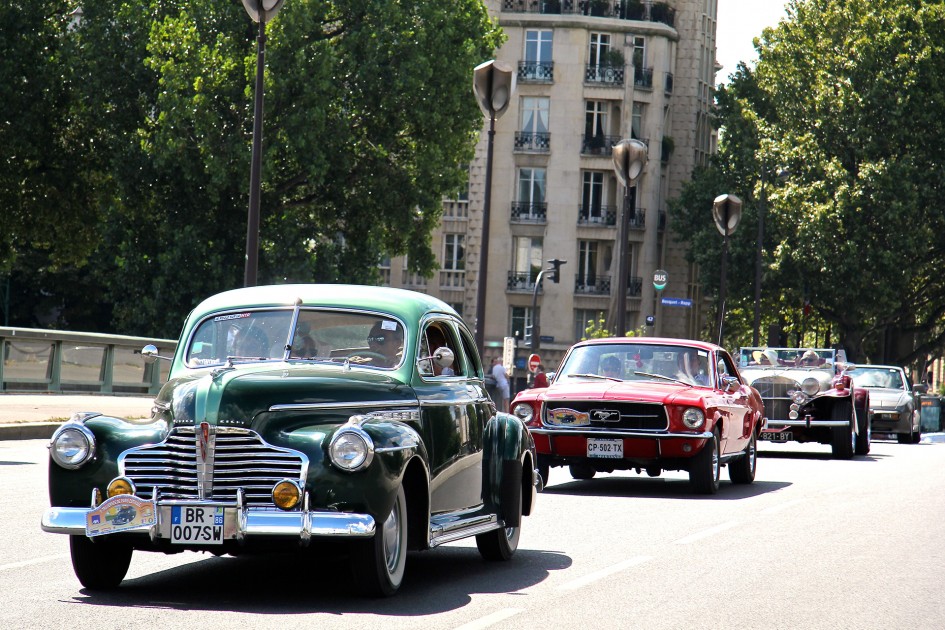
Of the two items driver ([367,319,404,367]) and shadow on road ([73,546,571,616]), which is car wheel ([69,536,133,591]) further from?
driver ([367,319,404,367])

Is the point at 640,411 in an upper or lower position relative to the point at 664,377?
lower

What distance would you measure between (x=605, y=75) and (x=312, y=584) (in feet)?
229

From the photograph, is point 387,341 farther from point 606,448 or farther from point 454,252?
point 454,252

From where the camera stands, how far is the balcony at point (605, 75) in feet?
255

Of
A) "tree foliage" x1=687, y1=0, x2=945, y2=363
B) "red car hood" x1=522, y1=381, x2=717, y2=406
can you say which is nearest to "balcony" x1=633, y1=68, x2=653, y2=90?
"tree foliage" x1=687, y1=0, x2=945, y2=363

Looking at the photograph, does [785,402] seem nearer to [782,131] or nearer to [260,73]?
[260,73]

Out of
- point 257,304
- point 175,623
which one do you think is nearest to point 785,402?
point 257,304

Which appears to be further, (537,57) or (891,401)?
(537,57)

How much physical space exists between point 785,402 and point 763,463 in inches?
67.7

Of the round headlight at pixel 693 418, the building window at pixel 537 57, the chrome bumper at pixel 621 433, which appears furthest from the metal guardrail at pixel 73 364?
the building window at pixel 537 57

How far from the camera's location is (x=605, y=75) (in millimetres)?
77938

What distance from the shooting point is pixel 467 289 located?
262 ft

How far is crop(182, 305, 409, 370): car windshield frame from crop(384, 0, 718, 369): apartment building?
2604 inches

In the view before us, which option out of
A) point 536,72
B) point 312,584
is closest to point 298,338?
point 312,584
